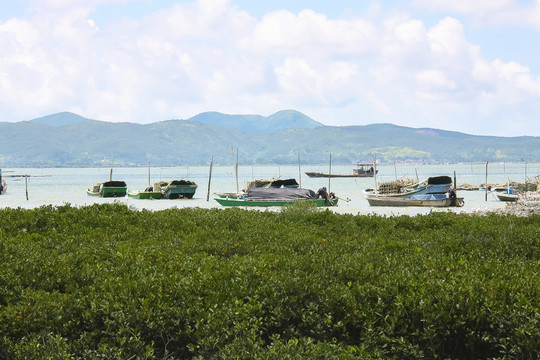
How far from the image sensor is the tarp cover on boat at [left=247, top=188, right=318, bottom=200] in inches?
2019

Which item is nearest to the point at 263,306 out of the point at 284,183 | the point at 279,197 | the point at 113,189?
the point at 279,197

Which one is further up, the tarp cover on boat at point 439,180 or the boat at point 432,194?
the tarp cover on boat at point 439,180

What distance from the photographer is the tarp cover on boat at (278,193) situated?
51.3 metres

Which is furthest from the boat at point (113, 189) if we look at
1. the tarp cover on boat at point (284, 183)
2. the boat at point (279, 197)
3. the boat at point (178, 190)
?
the boat at point (279, 197)

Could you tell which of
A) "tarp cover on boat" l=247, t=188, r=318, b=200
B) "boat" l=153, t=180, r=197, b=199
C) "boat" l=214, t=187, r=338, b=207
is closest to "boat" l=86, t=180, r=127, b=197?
"boat" l=153, t=180, r=197, b=199

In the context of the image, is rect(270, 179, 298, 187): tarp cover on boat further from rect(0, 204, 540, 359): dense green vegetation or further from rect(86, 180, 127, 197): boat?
rect(0, 204, 540, 359): dense green vegetation

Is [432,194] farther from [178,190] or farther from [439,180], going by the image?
[178,190]

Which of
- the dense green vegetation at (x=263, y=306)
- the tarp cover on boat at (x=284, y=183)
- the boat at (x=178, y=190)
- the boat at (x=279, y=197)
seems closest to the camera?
the dense green vegetation at (x=263, y=306)

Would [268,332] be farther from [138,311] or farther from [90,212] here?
[90,212]

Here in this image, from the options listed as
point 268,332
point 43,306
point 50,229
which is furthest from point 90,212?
point 268,332

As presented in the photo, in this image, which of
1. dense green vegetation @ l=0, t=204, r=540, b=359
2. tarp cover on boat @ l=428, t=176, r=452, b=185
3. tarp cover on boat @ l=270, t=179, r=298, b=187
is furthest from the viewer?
tarp cover on boat @ l=270, t=179, r=298, b=187

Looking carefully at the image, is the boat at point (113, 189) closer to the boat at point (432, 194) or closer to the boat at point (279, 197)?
the boat at point (279, 197)

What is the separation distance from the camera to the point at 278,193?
51625 mm

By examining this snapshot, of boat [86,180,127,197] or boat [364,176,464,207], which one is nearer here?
boat [364,176,464,207]
